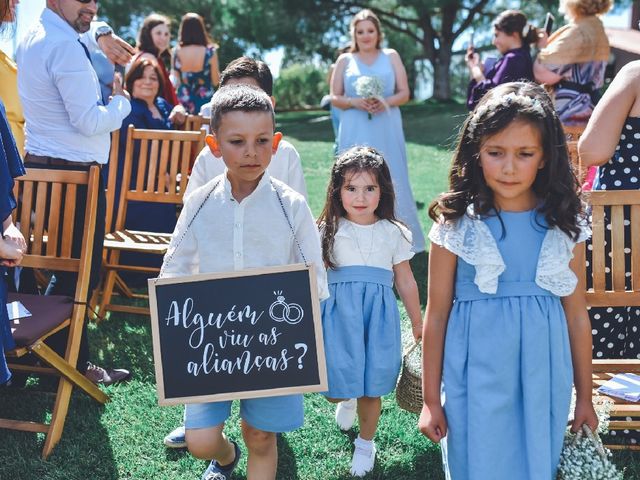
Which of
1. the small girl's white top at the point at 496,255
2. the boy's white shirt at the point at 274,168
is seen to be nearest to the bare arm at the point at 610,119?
the small girl's white top at the point at 496,255

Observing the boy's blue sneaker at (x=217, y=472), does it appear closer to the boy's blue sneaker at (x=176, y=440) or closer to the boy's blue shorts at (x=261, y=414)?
the boy's blue sneaker at (x=176, y=440)

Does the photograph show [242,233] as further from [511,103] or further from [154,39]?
[154,39]

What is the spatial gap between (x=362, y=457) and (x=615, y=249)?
58.3 inches

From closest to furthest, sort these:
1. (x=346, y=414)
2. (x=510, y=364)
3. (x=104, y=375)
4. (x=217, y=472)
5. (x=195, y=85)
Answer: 1. (x=510, y=364)
2. (x=217, y=472)
3. (x=346, y=414)
4. (x=104, y=375)
5. (x=195, y=85)

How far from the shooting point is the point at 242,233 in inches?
101

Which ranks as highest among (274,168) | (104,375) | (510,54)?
(510,54)

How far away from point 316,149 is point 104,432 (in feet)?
40.0

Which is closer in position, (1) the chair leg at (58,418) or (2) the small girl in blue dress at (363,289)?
(2) the small girl in blue dress at (363,289)

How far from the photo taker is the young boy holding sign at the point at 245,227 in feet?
8.19

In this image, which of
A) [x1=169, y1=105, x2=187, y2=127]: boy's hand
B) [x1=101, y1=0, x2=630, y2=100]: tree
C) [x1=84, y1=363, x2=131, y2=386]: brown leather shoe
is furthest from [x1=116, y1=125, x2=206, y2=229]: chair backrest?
[x1=101, y1=0, x2=630, y2=100]: tree

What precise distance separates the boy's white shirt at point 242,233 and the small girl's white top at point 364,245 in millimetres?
618

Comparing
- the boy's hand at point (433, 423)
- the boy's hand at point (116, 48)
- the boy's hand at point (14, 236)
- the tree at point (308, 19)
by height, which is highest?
the tree at point (308, 19)

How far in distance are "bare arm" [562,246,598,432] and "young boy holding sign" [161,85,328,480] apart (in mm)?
883

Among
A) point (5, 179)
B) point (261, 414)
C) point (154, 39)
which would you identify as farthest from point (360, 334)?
point (154, 39)
